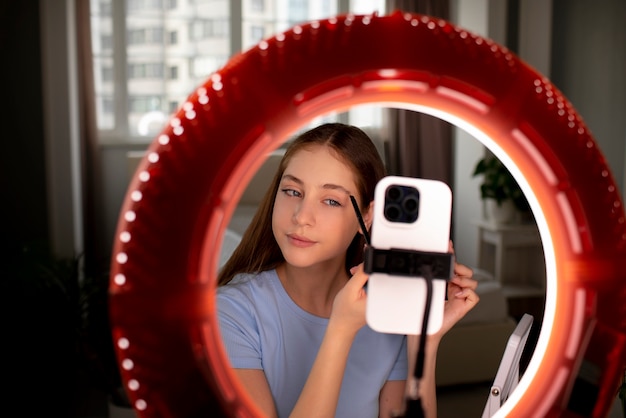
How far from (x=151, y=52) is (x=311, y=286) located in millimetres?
3552

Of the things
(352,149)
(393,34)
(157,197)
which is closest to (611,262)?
(393,34)


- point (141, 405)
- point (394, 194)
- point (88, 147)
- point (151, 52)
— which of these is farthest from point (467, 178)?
point (141, 405)

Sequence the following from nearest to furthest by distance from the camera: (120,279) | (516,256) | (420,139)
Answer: (120,279) < (516,256) < (420,139)

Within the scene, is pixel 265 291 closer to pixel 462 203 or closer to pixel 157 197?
pixel 157 197

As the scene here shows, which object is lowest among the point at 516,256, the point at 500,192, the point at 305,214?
the point at 516,256

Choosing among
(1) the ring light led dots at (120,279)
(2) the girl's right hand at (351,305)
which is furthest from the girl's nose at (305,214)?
(1) the ring light led dots at (120,279)

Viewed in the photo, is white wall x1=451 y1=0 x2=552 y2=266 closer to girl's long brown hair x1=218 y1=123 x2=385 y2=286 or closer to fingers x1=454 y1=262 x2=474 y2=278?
girl's long brown hair x1=218 y1=123 x2=385 y2=286

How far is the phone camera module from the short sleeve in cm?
42

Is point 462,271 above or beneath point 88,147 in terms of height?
beneath

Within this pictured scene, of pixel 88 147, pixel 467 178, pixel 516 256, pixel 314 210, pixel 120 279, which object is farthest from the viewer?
pixel 467 178

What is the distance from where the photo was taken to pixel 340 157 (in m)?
0.93

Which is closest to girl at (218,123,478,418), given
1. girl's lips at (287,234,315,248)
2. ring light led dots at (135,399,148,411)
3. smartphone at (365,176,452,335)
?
girl's lips at (287,234,315,248)

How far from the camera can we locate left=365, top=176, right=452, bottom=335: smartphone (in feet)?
1.84

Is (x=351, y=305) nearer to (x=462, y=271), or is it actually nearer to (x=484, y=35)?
(x=462, y=271)
